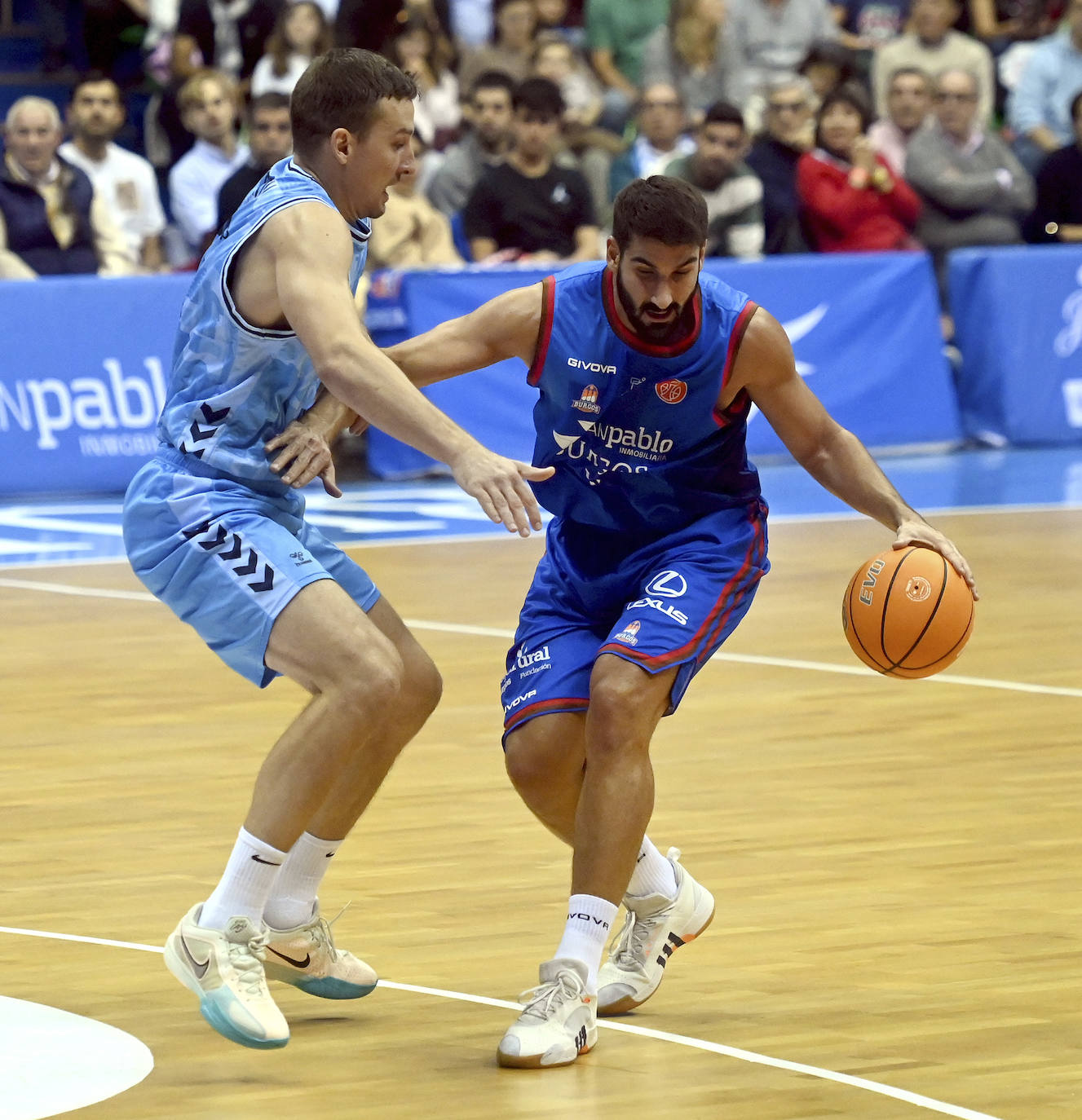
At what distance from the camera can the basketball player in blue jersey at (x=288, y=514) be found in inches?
166

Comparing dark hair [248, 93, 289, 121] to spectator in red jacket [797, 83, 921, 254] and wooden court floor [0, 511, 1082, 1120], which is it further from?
wooden court floor [0, 511, 1082, 1120]

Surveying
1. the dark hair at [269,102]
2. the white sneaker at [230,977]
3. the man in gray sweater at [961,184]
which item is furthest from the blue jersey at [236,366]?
the man in gray sweater at [961,184]

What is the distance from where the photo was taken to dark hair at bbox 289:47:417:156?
442cm

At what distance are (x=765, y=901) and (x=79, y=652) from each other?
424 cm

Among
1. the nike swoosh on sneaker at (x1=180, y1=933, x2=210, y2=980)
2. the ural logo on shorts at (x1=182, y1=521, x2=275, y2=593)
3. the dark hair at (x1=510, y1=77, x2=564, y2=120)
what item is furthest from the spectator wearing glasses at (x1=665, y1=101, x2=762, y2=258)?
the nike swoosh on sneaker at (x1=180, y1=933, x2=210, y2=980)

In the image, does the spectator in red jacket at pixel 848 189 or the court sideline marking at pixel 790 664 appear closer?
the court sideline marking at pixel 790 664

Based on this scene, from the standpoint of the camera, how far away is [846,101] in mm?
14938

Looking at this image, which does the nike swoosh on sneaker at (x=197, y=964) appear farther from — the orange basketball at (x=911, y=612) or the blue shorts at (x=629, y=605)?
the orange basketball at (x=911, y=612)

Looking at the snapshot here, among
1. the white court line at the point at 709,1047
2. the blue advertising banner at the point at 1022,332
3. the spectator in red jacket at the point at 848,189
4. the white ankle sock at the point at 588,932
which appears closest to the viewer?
the white court line at the point at 709,1047

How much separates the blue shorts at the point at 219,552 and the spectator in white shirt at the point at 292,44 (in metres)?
10.6

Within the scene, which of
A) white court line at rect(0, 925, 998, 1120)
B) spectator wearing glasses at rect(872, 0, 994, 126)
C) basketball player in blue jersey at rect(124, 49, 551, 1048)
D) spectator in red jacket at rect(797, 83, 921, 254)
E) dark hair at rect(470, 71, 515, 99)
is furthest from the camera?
spectator wearing glasses at rect(872, 0, 994, 126)

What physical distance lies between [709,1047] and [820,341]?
1047cm

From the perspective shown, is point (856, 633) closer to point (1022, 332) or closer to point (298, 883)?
point (298, 883)

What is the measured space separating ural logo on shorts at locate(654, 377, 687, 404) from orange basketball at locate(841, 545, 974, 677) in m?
0.60
